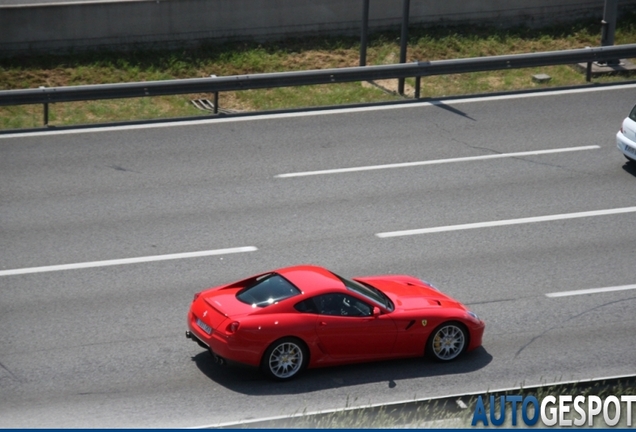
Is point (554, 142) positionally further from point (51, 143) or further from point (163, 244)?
point (51, 143)

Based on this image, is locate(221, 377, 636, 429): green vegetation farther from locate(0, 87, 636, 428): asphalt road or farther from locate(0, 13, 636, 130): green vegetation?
locate(0, 13, 636, 130): green vegetation

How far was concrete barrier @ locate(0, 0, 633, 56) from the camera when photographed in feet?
69.0

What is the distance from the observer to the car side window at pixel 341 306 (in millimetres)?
10648

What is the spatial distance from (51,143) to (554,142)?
31.6ft

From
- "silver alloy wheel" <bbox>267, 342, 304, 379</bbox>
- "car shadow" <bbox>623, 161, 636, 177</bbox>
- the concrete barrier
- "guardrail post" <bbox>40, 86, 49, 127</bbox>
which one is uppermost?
the concrete barrier

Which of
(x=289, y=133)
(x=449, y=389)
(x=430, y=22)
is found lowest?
(x=449, y=389)

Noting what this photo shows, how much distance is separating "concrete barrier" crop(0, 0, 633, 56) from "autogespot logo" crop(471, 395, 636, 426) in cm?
1484

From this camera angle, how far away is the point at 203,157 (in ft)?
56.9

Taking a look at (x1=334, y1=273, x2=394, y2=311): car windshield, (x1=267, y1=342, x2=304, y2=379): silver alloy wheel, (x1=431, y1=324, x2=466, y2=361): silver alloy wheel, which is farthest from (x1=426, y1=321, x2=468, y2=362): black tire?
(x1=267, y1=342, x2=304, y2=379): silver alloy wheel

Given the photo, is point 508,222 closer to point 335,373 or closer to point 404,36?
point 335,373

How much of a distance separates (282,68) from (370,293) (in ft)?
39.1

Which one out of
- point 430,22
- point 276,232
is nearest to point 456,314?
point 276,232

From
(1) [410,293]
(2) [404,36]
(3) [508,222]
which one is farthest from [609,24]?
(1) [410,293]

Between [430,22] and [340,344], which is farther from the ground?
[430,22]
